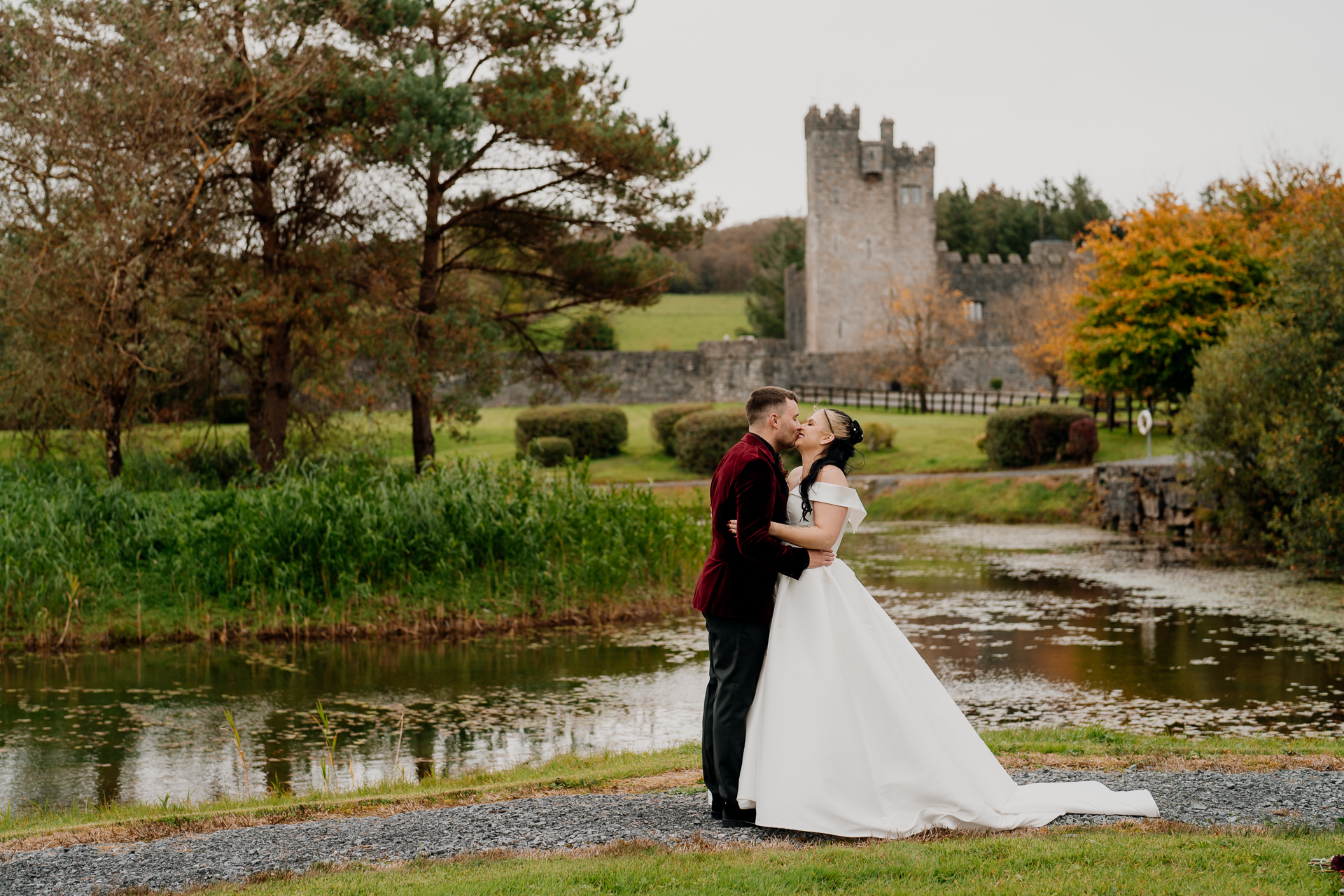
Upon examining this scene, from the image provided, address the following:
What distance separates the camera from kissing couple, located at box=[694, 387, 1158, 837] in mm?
4805

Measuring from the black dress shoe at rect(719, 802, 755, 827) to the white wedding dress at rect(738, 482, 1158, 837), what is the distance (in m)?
0.08

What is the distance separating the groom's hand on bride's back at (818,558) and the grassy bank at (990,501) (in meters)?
18.3

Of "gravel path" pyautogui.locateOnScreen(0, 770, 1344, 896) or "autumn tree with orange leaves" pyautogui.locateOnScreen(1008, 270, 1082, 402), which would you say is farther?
"autumn tree with orange leaves" pyautogui.locateOnScreen(1008, 270, 1082, 402)

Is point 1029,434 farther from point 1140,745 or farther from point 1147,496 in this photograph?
point 1140,745

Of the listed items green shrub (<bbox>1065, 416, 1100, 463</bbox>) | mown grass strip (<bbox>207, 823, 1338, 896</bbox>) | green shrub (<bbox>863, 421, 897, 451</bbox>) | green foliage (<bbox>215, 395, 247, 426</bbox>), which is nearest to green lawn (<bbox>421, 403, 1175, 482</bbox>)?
green shrub (<bbox>863, 421, 897, 451</bbox>)

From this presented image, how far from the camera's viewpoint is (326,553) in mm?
12047

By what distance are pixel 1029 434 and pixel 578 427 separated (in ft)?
35.1

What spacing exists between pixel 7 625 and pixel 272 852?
8.07m

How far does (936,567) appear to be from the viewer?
16531 mm

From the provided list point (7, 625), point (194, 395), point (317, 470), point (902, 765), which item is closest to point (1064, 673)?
point (902, 765)

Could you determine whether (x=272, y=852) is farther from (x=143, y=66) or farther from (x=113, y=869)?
(x=143, y=66)

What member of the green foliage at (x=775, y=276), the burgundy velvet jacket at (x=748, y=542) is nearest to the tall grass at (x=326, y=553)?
the burgundy velvet jacket at (x=748, y=542)

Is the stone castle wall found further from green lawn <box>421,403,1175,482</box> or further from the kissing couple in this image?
the kissing couple

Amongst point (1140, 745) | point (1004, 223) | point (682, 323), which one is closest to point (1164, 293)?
point (1140, 745)
